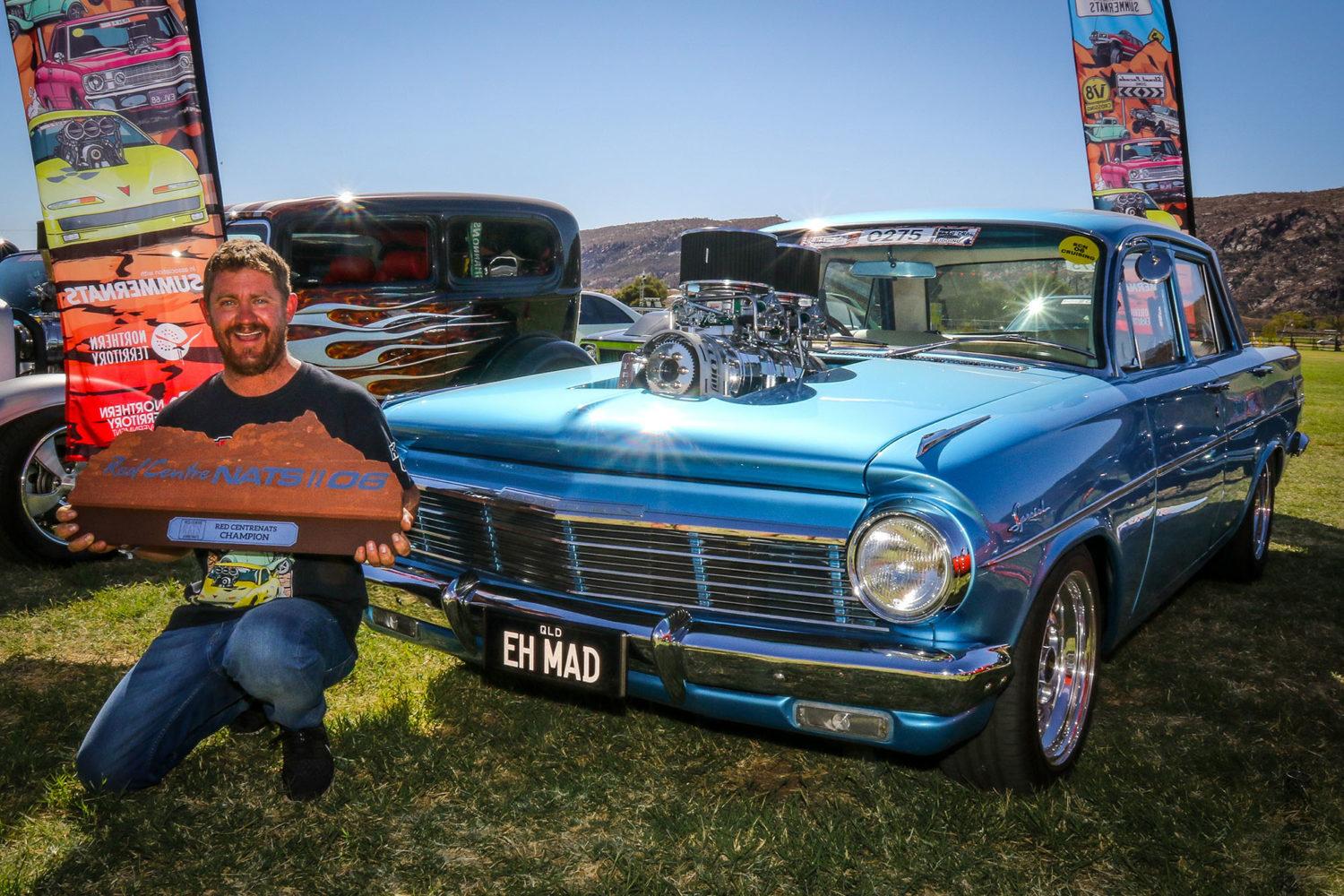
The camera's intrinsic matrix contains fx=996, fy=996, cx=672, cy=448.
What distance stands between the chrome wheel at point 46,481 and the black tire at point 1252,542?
5.40 metres

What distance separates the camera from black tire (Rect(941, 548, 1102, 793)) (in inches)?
93.1

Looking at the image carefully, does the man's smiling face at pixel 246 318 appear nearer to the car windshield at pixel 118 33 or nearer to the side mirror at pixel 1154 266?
the car windshield at pixel 118 33

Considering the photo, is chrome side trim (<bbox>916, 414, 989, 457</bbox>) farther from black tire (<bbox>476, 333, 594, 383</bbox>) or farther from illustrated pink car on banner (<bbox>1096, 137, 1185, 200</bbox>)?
illustrated pink car on banner (<bbox>1096, 137, 1185, 200</bbox>)

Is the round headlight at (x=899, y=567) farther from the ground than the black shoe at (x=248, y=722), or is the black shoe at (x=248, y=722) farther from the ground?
the round headlight at (x=899, y=567)

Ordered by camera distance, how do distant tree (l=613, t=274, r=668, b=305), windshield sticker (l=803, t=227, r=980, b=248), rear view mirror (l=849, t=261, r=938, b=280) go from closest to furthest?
windshield sticker (l=803, t=227, r=980, b=248) < rear view mirror (l=849, t=261, r=938, b=280) < distant tree (l=613, t=274, r=668, b=305)

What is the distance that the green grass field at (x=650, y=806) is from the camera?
2.28 meters

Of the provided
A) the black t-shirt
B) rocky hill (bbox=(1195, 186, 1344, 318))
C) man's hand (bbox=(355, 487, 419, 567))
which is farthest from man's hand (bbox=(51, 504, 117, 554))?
rocky hill (bbox=(1195, 186, 1344, 318))

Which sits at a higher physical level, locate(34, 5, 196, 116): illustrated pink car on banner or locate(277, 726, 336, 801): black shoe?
locate(34, 5, 196, 116): illustrated pink car on banner

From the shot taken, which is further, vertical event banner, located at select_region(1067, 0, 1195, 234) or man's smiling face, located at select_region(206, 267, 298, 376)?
vertical event banner, located at select_region(1067, 0, 1195, 234)

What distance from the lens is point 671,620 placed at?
7.56 feet

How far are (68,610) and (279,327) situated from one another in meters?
2.42

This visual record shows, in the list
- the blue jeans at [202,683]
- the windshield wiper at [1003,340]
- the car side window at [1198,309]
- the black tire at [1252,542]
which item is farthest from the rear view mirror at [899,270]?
the blue jeans at [202,683]

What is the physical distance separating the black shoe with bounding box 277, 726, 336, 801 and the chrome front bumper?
1.63 feet


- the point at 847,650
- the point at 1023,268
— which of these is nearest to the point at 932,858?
the point at 847,650
